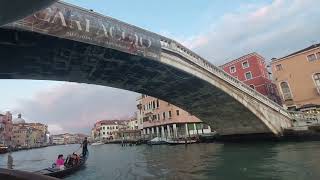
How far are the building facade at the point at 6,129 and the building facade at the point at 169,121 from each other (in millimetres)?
44724

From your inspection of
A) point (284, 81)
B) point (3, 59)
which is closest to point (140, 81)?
point (3, 59)

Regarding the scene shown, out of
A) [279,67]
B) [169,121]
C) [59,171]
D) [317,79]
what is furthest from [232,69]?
[59,171]

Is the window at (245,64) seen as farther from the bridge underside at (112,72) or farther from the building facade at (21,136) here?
the building facade at (21,136)

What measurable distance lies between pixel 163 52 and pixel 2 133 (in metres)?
76.7

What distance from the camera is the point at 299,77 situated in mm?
33500

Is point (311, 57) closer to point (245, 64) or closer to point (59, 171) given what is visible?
point (245, 64)

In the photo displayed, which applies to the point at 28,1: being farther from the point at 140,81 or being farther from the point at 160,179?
the point at 140,81

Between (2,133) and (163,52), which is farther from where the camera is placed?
(2,133)

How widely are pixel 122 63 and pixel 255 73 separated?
26584 mm

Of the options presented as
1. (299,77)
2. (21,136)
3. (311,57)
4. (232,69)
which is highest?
(232,69)

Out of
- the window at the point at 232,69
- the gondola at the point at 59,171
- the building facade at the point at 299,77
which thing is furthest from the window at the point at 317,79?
the gondola at the point at 59,171

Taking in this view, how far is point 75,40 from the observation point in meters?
13.5

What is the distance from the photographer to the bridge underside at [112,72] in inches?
533

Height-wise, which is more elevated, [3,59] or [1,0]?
[3,59]
